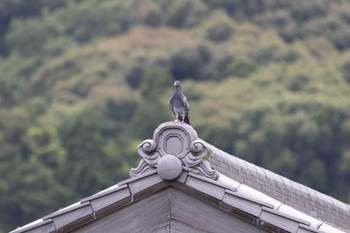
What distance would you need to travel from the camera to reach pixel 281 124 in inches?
3132

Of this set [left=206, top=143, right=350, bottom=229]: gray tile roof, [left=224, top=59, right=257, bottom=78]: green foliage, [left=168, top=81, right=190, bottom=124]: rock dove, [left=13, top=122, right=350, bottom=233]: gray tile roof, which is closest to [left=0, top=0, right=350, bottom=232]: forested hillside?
[left=224, top=59, right=257, bottom=78]: green foliage

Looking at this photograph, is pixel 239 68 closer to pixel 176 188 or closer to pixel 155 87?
pixel 155 87

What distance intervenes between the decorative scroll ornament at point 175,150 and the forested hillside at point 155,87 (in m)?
46.2

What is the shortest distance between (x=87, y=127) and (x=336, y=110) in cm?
1192

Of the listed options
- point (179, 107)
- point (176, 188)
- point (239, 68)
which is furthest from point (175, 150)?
point (239, 68)

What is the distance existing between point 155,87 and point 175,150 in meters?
79.9

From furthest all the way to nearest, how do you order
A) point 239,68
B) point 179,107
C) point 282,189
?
point 239,68
point 282,189
point 179,107

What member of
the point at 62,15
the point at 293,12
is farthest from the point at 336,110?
the point at 62,15

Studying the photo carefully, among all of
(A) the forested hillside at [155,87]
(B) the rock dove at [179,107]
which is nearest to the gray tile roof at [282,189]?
(B) the rock dove at [179,107]

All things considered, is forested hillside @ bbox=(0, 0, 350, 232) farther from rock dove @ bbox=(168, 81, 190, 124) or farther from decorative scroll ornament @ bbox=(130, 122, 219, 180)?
decorative scroll ornament @ bbox=(130, 122, 219, 180)

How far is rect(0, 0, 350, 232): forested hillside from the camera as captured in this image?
7069 centimetres

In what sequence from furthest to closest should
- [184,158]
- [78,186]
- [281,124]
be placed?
1. [281,124]
2. [78,186]
3. [184,158]

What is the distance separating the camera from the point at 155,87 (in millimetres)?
90312

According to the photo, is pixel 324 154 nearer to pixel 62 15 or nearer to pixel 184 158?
pixel 62 15
